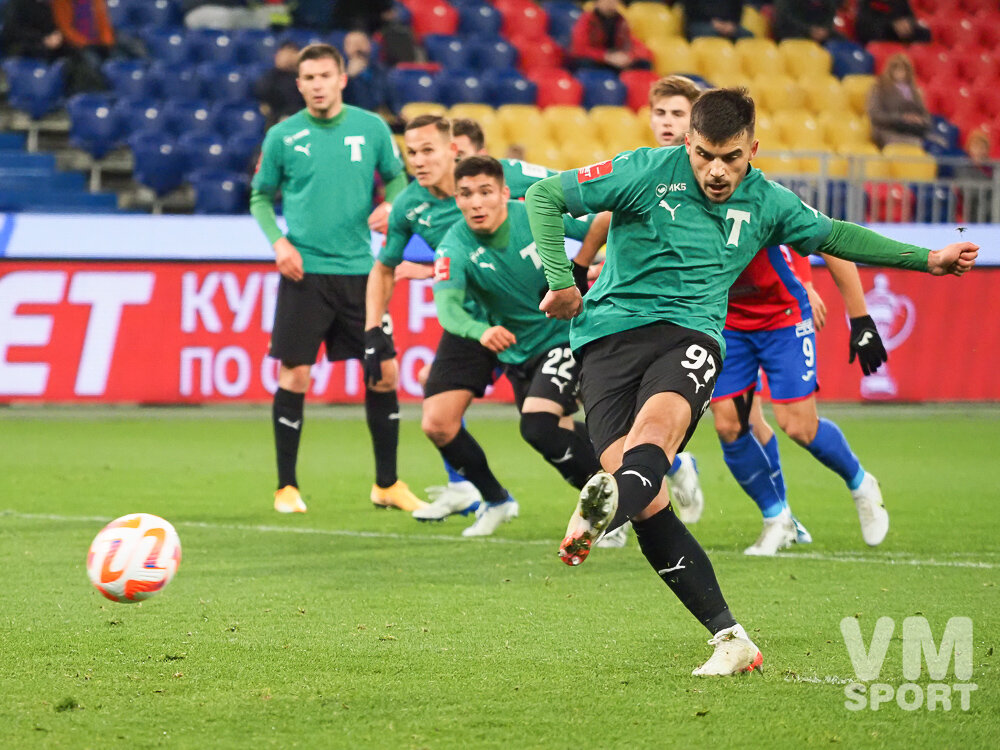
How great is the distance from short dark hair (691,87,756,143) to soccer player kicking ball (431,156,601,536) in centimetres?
214

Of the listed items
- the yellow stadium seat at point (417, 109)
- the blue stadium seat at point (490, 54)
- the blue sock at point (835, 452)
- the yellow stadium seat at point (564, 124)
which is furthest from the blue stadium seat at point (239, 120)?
the blue sock at point (835, 452)

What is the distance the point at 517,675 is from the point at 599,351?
41.0 inches

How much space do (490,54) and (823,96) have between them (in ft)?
14.1

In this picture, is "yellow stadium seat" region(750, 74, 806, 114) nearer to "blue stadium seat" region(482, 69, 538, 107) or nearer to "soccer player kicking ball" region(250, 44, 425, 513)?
"blue stadium seat" region(482, 69, 538, 107)

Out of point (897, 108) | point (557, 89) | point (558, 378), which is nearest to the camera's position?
point (558, 378)

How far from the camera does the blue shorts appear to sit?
6785 mm

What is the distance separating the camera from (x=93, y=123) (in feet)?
51.9

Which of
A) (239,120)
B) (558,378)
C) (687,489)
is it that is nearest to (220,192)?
(239,120)

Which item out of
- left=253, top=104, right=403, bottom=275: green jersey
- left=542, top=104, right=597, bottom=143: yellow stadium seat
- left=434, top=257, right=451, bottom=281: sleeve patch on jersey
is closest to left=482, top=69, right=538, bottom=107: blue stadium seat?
left=542, top=104, right=597, bottom=143: yellow stadium seat

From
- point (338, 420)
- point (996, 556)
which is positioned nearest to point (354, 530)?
point (996, 556)

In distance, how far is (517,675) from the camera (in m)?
4.39

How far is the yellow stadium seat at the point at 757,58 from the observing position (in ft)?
62.7

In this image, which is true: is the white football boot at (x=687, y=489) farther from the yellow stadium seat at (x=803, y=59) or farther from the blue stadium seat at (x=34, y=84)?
the yellow stadium seat at (x=803, y=59)

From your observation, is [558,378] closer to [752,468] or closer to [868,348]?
[752,468]
